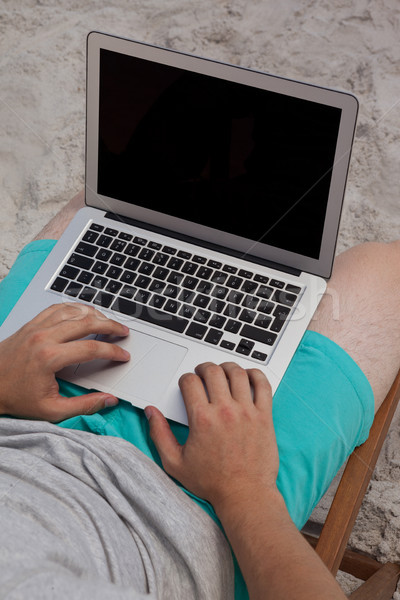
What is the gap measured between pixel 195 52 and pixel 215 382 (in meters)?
1.26

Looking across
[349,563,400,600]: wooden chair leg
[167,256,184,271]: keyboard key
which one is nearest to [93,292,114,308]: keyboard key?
[167,256,184,271]: keyboard key

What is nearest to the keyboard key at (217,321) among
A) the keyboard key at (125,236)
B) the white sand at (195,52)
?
the keyboard key at (125,236)

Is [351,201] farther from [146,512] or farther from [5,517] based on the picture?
[5,517]

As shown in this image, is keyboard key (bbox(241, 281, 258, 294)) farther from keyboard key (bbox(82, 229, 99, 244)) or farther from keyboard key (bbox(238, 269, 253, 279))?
keyboard key (bbox(82, 229, 99, 244))

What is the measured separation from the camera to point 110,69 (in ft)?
2.94

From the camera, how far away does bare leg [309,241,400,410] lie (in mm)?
880

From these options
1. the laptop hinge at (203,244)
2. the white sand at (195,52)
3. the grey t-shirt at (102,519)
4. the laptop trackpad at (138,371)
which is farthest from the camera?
the white sand at (195,52)

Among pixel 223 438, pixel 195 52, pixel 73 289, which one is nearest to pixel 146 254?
pixel 73 289

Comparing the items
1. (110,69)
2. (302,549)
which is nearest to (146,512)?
(302,549)

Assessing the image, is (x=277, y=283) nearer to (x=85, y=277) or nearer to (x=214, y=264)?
(x=214, y=264)

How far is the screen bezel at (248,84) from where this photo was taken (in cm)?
81

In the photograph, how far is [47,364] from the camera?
2.66 ft

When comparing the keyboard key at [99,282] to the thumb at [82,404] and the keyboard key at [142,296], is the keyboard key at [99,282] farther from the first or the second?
the thumb at [82,404]

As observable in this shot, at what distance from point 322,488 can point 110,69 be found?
65cm
